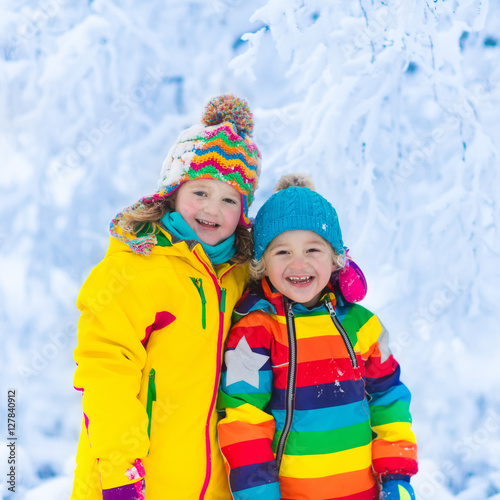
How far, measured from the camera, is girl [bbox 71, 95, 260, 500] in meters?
1.12

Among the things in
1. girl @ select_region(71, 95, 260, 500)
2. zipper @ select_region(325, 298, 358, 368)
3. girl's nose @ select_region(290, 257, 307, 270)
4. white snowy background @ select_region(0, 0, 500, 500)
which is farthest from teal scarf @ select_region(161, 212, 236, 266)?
white snowy background @ select_region(0, 0, 500, 500)

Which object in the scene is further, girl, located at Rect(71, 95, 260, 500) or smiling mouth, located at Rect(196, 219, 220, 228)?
smiling mouth, located at Rect(196, 219, 220, 228)

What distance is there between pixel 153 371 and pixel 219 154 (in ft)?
2.34

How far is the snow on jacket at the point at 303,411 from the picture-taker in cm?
129

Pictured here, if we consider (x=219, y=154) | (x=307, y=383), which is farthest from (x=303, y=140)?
(x=307, y=383)

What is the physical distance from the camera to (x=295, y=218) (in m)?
1.49

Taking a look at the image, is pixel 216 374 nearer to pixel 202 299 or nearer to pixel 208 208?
pixel 202 299

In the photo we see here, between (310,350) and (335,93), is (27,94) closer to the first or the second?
(335,93)

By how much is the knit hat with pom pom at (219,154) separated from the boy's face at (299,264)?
0.20 metres

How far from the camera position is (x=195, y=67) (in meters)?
3.05

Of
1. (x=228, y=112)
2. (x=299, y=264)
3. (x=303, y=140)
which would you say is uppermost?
(x=303, y=140)

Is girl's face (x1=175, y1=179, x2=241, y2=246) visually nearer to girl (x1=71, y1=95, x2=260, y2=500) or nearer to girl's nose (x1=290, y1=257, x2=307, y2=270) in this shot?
girl (x1=71, y1=95, x2=260, y2=500)

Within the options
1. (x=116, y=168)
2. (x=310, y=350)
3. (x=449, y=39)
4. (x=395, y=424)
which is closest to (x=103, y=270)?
(x=310, y=350)

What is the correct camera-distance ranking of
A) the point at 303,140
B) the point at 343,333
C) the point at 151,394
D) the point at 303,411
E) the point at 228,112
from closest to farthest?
1. the point at 151,394
2. the point at 303,411
3. the point at 343,333
4. the point at 228,112
5. the point at 303,140
